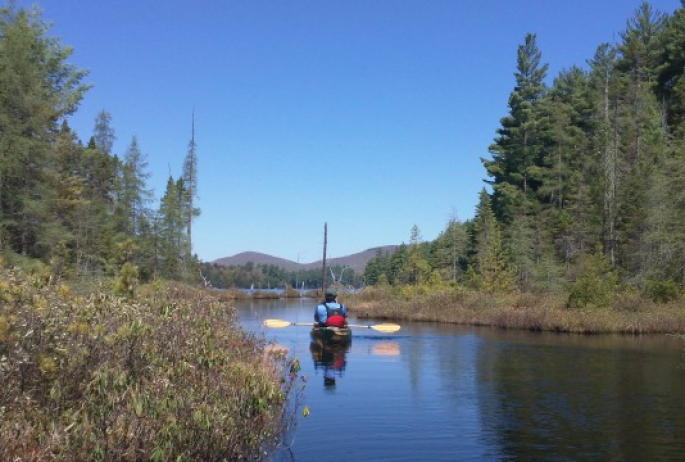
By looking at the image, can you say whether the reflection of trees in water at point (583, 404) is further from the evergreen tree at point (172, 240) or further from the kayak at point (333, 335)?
the evergreen tree at point (172, 240)

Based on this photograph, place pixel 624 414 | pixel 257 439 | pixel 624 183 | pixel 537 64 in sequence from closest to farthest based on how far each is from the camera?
pixel 257 439
pixel 624 414
pixel 624 183
pixel 537 64

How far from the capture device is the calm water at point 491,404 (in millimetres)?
11406

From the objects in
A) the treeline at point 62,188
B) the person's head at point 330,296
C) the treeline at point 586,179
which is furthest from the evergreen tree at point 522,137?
the person's head at point 330,296

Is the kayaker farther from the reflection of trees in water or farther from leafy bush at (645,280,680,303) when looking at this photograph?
leafy bush at (645,280,680,303)

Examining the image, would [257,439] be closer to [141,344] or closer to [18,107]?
[141,344]

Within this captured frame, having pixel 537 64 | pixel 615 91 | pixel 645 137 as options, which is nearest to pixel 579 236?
pixel 645 137

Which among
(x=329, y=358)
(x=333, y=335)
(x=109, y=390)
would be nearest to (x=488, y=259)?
(x=333, y=335)

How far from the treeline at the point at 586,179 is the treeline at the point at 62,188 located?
27.9 metres

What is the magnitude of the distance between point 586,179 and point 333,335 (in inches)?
2032

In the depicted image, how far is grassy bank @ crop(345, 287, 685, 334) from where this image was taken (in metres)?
34.1

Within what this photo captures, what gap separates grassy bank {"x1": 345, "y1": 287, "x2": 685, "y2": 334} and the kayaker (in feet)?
50.3

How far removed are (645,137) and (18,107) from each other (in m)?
55.5

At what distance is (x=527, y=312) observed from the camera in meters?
37.6

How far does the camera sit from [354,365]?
2156 centimetres
